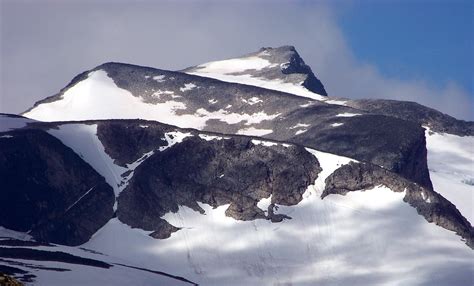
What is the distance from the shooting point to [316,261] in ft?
447

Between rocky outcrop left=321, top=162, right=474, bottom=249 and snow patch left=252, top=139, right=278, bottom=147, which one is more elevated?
snow patch left=252, top=139, right=278, bottom=147

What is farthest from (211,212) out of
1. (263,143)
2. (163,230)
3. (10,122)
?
(10,122)

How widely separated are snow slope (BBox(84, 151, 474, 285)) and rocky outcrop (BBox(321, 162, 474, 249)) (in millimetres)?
1357

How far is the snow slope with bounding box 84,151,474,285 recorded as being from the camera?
432ft

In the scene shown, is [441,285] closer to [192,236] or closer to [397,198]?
[397,198]

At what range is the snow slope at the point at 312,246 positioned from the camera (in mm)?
131750

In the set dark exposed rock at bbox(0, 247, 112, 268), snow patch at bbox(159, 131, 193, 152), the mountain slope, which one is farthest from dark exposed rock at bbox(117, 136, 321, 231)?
dark exposed rock at bbox(0, 247, 112, 268)

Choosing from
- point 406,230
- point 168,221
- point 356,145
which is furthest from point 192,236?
point 356,145

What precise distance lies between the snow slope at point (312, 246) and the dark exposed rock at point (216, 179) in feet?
6.67

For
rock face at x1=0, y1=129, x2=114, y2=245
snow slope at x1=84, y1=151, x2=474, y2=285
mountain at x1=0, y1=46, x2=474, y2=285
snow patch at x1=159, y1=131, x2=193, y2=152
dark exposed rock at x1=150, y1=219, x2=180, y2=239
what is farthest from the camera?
snow patch at x1=159, y1=131, x2=193, y2=152

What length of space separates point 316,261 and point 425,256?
595 inches

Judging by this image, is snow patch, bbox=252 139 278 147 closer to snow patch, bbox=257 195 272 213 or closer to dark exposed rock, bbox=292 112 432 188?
snow patch, bbox=257 195 272 213

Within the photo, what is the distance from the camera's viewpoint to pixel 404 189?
505 feet

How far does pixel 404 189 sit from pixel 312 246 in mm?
21320
